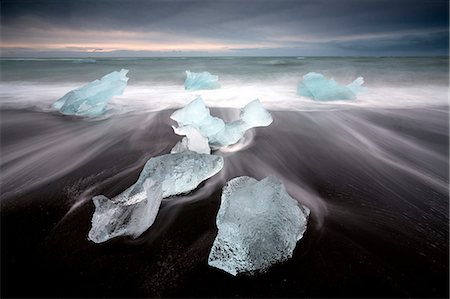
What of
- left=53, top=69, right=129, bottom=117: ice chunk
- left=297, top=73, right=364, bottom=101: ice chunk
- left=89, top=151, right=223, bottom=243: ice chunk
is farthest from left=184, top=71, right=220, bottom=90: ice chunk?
left=89, top=151, right=223, bottom=243: ice chunk

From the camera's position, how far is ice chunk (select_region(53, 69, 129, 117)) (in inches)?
181

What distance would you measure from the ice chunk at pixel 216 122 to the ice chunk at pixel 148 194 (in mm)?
791

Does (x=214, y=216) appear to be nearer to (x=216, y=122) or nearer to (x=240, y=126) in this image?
(x=216, y=122)

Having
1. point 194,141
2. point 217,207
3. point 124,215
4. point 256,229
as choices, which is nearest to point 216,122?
point 194,141

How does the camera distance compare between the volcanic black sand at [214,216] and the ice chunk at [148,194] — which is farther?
the ice chunk at [148,194]

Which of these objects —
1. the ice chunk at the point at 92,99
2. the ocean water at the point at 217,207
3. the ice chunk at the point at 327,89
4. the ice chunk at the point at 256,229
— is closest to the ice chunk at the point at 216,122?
the ocean water at the point at 217,207

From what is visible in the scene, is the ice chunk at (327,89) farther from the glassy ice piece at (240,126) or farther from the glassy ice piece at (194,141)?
the glassy ice piece at (194,141)

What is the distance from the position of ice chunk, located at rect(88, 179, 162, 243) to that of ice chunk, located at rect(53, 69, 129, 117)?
3.59 m

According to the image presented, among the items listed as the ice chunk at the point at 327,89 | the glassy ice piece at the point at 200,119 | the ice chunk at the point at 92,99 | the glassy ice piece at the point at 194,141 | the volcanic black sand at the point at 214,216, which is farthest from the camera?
the ice chunk at the point at 327,89

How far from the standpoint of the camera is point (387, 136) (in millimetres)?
3730

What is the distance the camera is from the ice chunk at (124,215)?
60.6 inches

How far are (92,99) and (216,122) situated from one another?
3.05 m

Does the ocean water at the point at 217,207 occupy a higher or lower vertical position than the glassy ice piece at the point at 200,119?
lower

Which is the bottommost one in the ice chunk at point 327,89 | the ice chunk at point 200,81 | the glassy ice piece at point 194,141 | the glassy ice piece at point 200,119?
the glassy ice piece at point 194,141
